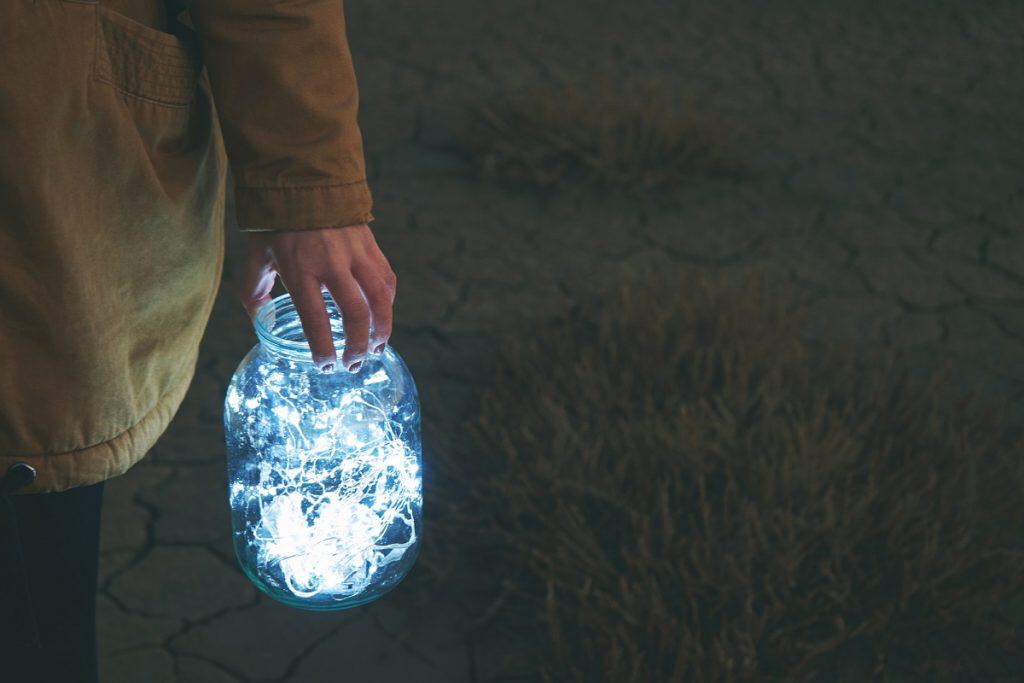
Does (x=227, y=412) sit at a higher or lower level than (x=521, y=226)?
higher

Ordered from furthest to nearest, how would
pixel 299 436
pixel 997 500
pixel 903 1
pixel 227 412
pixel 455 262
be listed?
pixel 903 1
pixel 455 262
pixel 997 500
pixel 227 412
pixel 299 436

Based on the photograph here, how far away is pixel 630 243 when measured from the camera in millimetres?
3725

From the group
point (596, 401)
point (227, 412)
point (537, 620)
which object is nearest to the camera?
point (227, 412)

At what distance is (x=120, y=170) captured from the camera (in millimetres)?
1059

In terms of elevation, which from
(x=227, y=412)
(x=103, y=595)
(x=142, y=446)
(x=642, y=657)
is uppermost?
(x=142, y=446)

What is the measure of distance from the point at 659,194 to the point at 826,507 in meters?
2.06

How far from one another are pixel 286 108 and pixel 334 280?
183mm

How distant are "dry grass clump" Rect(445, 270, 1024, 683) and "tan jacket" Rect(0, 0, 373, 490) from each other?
113 centimetres

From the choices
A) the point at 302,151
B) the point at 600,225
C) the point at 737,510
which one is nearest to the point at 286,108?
the point at 302,151

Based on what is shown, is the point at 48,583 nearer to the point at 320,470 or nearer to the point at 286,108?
the point at 320,470

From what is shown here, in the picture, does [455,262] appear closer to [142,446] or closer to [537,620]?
[537,620]

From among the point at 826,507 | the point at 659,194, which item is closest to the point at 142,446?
the point at 826,507

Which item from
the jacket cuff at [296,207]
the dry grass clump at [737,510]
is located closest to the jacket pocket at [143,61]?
the jacket cuff at [296,207]

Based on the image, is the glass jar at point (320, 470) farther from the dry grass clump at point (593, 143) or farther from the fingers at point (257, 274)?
the dry grass clump at point (593, 143)
